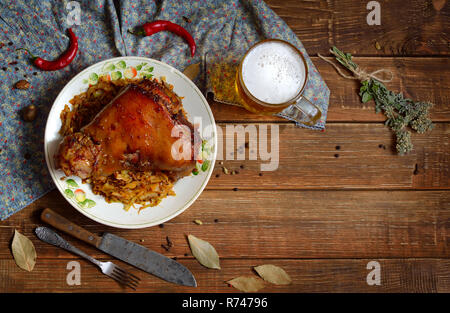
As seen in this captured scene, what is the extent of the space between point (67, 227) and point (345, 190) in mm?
1805

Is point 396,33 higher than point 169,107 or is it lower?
higher

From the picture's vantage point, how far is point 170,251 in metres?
2.46

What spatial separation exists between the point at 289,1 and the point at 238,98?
0.78 m

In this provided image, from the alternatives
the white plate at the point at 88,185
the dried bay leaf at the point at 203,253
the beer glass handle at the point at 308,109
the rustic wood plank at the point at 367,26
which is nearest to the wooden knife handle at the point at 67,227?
the white plate at the point at 88,185

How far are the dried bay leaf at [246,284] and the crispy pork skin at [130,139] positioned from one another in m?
0.92

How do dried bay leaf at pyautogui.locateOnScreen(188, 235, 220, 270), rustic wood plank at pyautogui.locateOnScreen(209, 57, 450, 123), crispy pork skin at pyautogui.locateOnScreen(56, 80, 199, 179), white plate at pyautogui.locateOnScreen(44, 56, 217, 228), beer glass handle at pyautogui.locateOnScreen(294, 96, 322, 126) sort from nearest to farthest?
crispy pork skin at pyautogui.locateOnScreen(56, 80, 199, 179) → white plate at pyautogui.locateOnScreen(44, 56, 217, 228) → beer glass handle at pyautogui.locateOnScreen(294, 96, 322, 126) → dried bay leaf at pyautogui.locateOnScreen(188, 235, 220, 270) → rustic wood plank at pyautogui.locateOnScreen(209, 57, 450, 123)

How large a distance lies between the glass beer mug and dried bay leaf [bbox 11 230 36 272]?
1.65 meters

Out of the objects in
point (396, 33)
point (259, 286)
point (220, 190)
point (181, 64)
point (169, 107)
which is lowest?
point (259, 286)

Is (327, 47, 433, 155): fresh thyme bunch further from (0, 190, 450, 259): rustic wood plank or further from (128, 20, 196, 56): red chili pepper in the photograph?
(128, 20, 196, 56): red chili pepper

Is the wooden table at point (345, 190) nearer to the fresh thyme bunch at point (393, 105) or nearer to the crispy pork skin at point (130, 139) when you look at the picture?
the fresh thyme bunch at point (393, 105)

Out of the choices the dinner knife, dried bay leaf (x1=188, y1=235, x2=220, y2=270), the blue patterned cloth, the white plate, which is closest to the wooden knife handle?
the dinner knife

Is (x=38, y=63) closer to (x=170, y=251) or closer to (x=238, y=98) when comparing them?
(x=238, y=98)

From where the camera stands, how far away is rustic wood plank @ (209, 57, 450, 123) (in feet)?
8.46
